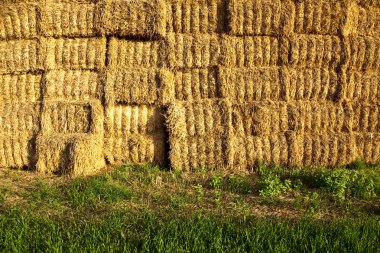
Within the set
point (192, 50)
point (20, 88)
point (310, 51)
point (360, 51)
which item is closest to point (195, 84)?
point (192, 50)

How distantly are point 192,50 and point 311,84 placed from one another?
10.7 feet

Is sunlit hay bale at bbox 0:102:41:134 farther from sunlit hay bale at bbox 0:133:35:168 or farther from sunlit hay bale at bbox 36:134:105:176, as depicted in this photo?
sunlit hay bale at bbox 36:134:105:176

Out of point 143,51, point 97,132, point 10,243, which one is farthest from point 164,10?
point 10,243

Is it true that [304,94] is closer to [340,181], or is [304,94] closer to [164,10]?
[340,181]

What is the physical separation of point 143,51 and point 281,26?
362cm

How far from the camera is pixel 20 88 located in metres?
9.38

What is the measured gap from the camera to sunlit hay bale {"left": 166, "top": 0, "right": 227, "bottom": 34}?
9039 mm

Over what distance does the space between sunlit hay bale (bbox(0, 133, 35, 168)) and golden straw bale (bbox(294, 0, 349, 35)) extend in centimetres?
756

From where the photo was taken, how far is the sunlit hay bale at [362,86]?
936 cm

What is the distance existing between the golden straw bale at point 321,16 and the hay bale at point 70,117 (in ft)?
18.6

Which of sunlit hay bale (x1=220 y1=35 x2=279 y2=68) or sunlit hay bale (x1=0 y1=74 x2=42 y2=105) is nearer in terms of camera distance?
sunlit hay bale (x1=220 y1=35 x2=279 y2=68)

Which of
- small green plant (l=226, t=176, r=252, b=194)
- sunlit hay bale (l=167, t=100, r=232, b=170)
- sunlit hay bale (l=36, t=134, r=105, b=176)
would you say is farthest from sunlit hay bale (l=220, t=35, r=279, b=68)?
sunlit hay bale (l=36, t=134, r=105, b=176)

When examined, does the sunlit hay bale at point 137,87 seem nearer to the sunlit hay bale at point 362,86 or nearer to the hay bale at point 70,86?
the hay bale at point 70,86

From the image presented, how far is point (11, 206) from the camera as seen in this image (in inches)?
261
